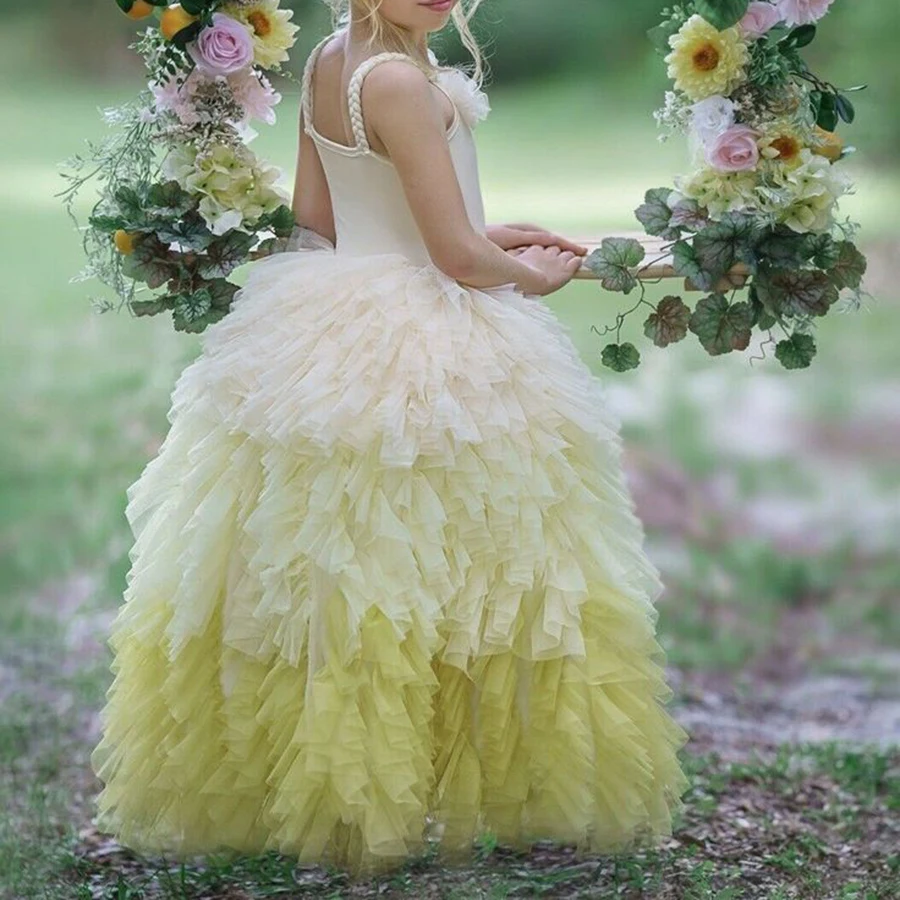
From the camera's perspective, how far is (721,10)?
2.13 m

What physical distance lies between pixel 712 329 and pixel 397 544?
1.78 ft

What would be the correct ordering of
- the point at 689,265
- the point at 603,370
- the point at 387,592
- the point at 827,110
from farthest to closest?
the point at 603,370, the point at 827,110, the point at 689,265, the point at 387,592

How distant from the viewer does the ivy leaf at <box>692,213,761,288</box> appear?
217 cm

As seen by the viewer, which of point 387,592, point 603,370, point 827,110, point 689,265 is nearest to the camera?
point 387,592

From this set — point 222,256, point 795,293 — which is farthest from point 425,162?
point 795,293

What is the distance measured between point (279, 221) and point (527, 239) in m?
0.36

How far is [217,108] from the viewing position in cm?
225

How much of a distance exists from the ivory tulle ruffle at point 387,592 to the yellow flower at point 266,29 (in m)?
0.27

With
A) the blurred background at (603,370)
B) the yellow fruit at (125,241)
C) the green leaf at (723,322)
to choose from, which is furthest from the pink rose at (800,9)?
the blurred background at (603,370)

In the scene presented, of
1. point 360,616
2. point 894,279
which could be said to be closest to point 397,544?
point 360,616

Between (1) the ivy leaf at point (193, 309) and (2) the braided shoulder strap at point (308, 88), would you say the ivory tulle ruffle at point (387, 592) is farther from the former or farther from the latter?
(2) the braided shoulder strap at point (308, 88)

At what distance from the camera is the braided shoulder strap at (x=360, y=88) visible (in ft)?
6.94

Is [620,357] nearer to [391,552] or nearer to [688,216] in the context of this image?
[688,216]

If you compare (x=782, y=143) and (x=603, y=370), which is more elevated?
(x=782, y=143)
